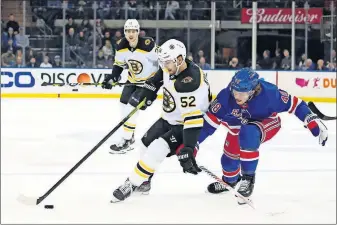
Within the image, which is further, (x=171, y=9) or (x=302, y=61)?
(x=302, y=61)

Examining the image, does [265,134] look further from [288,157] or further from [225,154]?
[288,157]

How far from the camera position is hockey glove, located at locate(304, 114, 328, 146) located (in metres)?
2.99

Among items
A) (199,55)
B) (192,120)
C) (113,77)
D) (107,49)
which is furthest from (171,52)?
(199,55)

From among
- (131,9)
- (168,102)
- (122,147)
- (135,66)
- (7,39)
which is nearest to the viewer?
(168,102)

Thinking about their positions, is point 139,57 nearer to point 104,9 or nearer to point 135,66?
point 135,66

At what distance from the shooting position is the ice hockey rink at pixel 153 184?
291 centimetres

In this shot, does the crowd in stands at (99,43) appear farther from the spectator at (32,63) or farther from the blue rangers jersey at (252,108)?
the blue rangers jersey at (252,108)

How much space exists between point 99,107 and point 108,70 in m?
0.89

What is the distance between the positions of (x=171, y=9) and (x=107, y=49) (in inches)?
55.4

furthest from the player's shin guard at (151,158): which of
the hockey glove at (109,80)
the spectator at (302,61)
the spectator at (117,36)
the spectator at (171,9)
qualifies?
the spectator at (302,61)

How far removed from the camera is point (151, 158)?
2.97 m

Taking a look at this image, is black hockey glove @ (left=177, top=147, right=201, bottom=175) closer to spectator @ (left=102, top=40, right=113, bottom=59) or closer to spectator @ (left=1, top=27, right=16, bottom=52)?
spectator @ (left=102, top=40, right=113, bottom=59)

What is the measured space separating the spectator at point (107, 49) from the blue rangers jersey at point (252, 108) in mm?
4486

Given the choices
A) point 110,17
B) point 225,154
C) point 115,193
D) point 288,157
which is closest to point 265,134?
point 225,154
